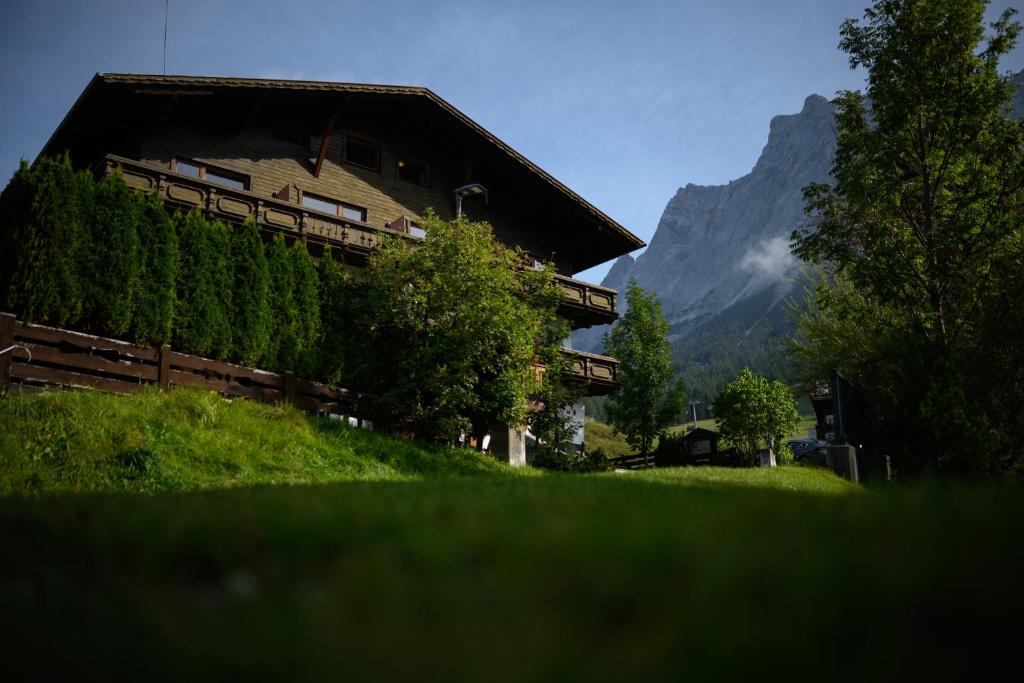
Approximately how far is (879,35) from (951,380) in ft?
35.3

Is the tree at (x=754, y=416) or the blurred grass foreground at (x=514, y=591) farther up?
the tree at (x=754, y=416)

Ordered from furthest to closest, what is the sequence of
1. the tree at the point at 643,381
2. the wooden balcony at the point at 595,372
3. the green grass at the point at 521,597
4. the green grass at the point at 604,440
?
the green grass at the point at 604,440 < the tree at the point at 643,381 < the wooden balcony at the point at 595,372 < the green grass at the point at 521,597

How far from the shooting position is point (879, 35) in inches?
770

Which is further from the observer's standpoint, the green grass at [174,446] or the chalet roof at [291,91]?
the chalet roof at [291,91]

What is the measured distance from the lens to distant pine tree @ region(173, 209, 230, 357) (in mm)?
14742

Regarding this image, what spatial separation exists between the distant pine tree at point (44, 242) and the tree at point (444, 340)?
626 centimetres

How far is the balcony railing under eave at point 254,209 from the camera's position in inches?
745

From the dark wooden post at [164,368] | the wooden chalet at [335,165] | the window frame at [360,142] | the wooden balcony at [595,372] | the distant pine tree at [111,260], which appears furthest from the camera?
the wooden balcony at [595,372]

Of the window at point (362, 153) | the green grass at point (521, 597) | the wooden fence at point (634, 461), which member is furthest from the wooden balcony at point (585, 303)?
the green grass at point (521, 597)

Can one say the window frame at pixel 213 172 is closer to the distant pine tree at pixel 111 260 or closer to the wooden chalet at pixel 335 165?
the wooden chalet at pixel 335 165

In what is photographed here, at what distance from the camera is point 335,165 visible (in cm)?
2592

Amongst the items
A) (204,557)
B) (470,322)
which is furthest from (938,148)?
(204,557)

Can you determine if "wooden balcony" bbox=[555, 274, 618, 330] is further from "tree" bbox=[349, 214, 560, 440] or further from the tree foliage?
the tree foliage

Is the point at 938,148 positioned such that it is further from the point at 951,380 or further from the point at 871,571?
the point at 871,571
